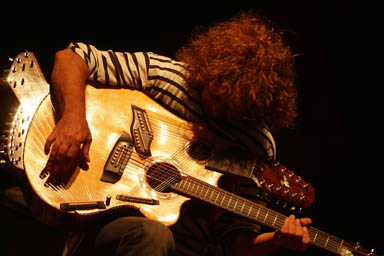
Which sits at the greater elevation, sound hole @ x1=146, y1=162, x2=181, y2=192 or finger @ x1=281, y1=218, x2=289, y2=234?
sound hole @ x1=146, y1=162, x2=181, y2=192

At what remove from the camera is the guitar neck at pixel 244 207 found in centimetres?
142

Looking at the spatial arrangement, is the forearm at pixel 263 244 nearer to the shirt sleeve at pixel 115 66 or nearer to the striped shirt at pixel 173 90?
the striped shirt at pixel 173 90

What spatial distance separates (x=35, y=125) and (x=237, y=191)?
1.00 metres

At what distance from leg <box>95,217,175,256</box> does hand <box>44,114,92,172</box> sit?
1.03 ft

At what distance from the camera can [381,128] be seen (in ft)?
7.00

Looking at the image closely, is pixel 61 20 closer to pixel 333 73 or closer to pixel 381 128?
pixel 333 73

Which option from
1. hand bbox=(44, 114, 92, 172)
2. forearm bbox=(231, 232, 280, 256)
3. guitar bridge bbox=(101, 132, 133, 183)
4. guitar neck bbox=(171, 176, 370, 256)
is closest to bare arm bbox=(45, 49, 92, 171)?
hand bbox=(44, 114, 92, 172)

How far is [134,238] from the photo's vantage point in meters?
1.18

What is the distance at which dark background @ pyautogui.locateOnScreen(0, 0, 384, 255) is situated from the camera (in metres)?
2.04

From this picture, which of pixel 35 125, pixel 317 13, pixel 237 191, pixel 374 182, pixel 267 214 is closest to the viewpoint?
pixel 35 125

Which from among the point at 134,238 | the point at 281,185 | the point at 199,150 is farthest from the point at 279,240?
the point at 134,238

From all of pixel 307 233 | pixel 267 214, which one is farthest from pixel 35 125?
pixel 307 233

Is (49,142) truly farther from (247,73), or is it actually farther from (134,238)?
(247,73)

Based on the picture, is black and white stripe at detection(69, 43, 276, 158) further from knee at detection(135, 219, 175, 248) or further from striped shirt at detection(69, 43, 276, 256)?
knee at detection(135, 219, 175, 248)
